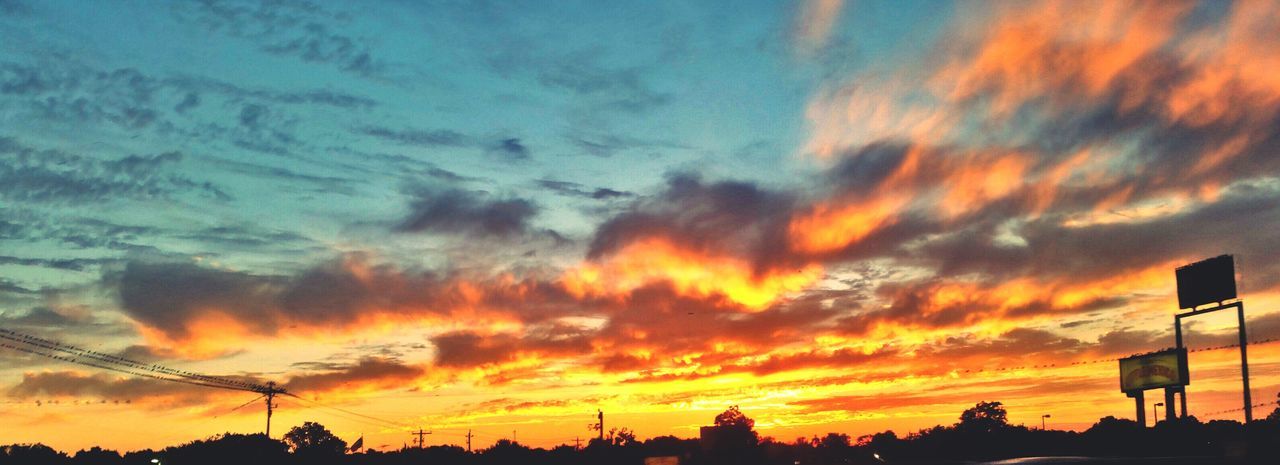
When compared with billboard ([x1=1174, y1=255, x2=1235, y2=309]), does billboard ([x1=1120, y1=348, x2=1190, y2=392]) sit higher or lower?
lower

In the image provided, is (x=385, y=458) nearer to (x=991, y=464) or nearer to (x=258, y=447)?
(x=258, y=447)

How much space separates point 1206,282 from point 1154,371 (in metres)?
12.1

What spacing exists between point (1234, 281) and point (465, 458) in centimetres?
13396

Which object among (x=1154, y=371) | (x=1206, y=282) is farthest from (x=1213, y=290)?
(x=1154, y=371)

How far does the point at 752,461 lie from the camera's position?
148 m

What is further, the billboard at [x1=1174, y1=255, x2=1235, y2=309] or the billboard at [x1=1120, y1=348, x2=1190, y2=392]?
the billboard at [x1=1120, y1=348, x2=1190, y2=392]

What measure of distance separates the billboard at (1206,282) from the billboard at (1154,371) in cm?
620

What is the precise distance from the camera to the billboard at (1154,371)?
260 feet

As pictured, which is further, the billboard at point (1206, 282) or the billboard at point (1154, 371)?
the billboard at point (1154, 371)

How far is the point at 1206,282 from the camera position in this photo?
7450 centimetres

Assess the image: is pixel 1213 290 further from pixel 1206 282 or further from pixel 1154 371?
pixel 1154 371

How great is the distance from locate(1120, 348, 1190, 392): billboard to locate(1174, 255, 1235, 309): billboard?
20.3 ft

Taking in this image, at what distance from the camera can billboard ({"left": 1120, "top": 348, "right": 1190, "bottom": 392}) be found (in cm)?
7931

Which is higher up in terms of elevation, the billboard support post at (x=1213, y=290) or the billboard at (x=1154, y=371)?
the billboard support post at (x=1213, y=290)
